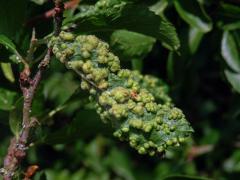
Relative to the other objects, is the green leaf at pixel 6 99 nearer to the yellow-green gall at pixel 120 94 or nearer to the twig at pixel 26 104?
the twig at pixel 26 104

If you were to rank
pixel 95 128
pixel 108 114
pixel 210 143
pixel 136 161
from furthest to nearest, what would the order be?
A: pixel 136 161
pixel 210 143
pixel 95 128
pixel 108 114

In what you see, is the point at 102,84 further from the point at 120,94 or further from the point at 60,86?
the point at 60,86

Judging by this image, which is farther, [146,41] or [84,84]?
[146,41]

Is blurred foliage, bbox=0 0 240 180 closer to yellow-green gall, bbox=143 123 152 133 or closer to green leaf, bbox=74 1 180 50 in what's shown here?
green leaf, bbox=74 1 180 50

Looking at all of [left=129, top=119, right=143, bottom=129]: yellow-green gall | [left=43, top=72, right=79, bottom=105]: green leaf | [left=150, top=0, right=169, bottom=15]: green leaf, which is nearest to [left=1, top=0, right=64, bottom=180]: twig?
[left=129, top=119, right=143, bottom=129]: yellow-green gall

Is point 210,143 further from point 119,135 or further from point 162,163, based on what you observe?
point 119,135

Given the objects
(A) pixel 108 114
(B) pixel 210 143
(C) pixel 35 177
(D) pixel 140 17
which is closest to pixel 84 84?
(A) pixel 108 114

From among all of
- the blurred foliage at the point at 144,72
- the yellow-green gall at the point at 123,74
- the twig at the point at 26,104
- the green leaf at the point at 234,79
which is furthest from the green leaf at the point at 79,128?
the green leaf at the point at 234,79
